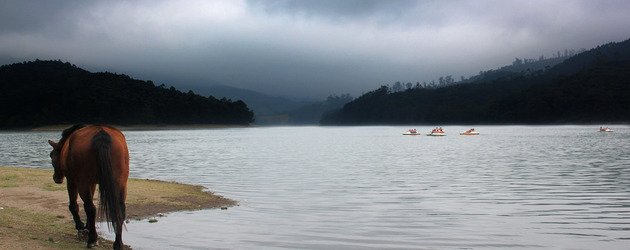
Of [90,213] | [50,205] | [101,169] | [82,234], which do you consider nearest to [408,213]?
[82,234]

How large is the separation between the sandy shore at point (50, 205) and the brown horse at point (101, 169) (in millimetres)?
1426

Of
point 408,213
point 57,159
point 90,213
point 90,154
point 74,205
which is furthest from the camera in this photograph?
point 408,213

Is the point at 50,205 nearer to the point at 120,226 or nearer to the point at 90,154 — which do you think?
the point at 90,154

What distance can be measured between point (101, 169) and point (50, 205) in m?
9.24

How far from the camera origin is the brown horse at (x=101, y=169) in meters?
13.2

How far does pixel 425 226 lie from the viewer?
62.2 feet

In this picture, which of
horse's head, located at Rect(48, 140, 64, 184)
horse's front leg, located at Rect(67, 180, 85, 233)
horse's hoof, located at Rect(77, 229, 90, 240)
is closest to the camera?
horse's front leg, located at Rect(67, 180, 85, 233)

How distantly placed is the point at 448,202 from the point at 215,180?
56.5 feet

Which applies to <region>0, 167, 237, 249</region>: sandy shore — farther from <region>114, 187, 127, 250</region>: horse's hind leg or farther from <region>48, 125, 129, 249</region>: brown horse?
<region>114, 187, 127, 250</region>: horse's hind leg

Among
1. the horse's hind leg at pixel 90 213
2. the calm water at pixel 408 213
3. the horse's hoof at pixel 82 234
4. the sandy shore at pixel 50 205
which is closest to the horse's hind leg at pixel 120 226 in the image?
the horse's hind leg at pixel 90 213

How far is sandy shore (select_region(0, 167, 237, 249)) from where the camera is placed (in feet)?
47.9

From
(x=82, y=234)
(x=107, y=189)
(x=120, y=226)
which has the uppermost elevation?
(x=107, y=189)

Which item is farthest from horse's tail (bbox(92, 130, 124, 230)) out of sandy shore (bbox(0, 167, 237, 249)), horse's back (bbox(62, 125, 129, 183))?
sandy shore (bbox(0, 167, 237, 249))

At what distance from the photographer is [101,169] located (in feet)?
43.5
